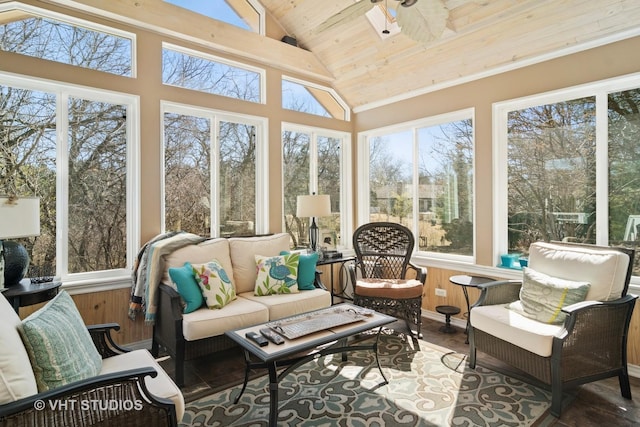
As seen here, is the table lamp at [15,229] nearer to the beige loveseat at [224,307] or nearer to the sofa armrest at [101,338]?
the sofa armrest at [101,338]

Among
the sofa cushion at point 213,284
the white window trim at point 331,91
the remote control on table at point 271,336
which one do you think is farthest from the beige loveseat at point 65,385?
the white window trim at point 331,91

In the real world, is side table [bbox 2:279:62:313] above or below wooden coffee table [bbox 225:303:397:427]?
above

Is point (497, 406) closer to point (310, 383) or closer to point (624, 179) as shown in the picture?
point (310, 383)

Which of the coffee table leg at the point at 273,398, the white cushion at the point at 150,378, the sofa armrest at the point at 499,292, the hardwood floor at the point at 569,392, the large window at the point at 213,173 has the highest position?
the large window at the point at 213,173

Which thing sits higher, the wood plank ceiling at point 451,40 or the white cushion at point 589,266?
the wood plank ceiling at point 451,40

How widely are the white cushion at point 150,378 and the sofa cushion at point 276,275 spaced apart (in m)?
1.42

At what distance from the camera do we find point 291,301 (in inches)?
130

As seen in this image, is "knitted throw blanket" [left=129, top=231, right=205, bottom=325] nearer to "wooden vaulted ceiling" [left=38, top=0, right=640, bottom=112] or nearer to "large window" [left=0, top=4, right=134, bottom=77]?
"large window" [left=0, top=4, right=134, bottom=77]

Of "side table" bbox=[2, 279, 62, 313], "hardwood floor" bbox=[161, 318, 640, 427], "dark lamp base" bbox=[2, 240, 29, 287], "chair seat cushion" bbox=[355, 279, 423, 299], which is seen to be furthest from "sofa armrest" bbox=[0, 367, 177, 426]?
"chair seat cushion" bbox=[355, 279, 423, 299]

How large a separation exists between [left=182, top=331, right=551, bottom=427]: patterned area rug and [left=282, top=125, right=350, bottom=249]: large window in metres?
2.02

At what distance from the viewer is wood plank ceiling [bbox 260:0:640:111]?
9.66 ft

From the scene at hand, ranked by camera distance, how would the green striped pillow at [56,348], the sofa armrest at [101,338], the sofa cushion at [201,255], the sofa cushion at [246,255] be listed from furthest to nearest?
1. the sofa cushion at [246,255]
2. the sofa cushion at [201,255]
3. the sofa armrest at [101,338]
4. the green striped pillow at [56,348]

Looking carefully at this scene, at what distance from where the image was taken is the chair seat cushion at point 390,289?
3664 millimetres

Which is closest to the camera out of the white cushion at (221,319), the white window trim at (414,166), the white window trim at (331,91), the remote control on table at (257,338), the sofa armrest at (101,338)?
the sofa armrest at (101,338)
